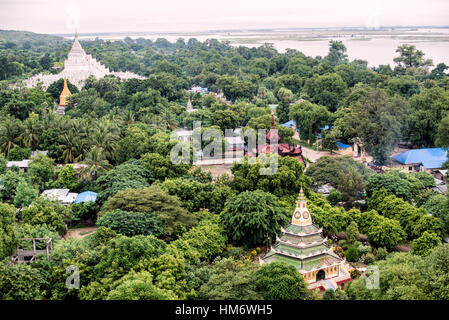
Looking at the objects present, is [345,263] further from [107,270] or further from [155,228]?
[107,270]

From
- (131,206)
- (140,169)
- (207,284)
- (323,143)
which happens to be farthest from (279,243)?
(323,143)

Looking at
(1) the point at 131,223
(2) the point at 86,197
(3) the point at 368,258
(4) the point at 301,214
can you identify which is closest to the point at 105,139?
(2) the point at 86,197

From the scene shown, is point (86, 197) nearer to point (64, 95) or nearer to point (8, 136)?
point (8, 136)

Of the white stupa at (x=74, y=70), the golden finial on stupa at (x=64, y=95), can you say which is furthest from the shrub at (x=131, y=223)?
the white stupa at (x=74, y=70)

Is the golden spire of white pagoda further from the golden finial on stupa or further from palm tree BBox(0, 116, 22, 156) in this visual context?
the golden finial on stupa

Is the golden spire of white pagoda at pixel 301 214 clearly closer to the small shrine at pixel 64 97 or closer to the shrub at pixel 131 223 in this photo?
the shrub at pixel 131 223
